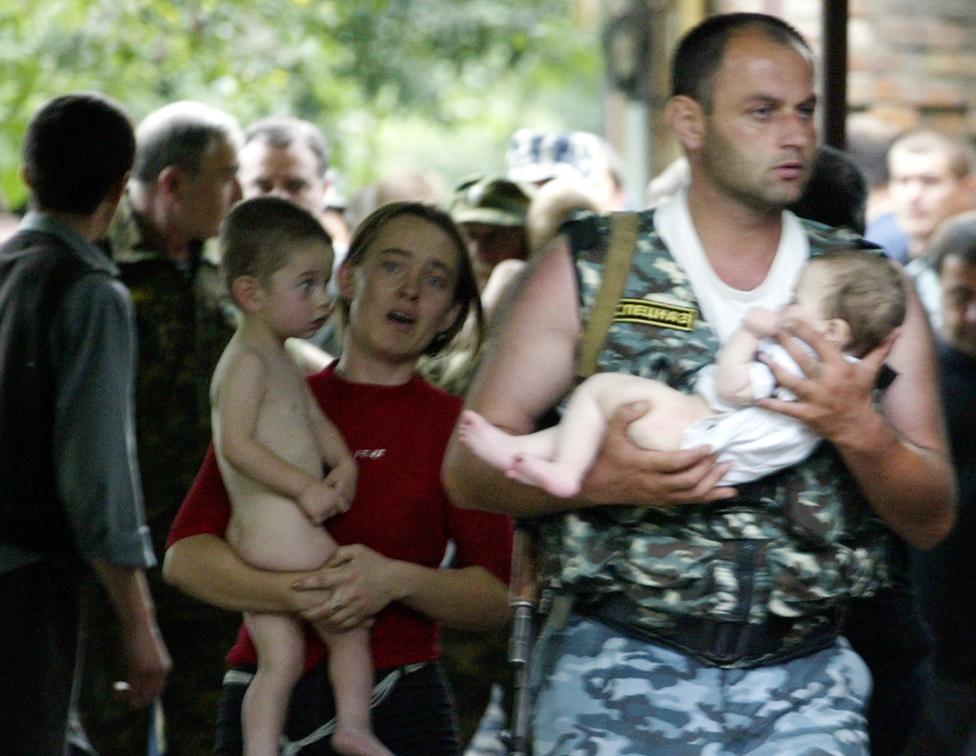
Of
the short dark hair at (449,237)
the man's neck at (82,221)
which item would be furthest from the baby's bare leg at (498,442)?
Answer: the man's neck at (82,221)

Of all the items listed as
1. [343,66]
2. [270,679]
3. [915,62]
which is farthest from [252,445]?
[343,66]

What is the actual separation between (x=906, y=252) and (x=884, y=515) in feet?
17.0

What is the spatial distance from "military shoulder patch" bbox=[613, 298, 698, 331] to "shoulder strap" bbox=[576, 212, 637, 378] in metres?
0.02

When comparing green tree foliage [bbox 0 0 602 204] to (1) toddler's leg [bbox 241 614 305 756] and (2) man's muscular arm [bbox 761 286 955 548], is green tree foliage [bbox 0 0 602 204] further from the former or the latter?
(2) man's muscular arm [bbox 761 286 955 548]

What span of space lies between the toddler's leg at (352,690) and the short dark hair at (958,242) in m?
2.78

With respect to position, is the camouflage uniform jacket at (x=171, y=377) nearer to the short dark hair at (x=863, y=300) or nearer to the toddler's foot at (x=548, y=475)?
the toddler's foot at (x=548, y=475)

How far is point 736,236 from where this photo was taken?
3766mm

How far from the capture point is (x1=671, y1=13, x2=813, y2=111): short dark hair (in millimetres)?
3846

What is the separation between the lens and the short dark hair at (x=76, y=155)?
511 centimetres

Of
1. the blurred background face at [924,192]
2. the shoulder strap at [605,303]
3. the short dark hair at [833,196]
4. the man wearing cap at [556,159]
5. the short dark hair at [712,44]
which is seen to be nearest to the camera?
the shoulder strap at [605,303]

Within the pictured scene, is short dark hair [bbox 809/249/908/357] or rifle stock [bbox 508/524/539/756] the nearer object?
short dark hair [bbox 809/249/908/357]

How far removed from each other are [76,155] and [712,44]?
2.03m

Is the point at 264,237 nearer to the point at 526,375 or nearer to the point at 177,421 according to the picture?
the point at 526,375

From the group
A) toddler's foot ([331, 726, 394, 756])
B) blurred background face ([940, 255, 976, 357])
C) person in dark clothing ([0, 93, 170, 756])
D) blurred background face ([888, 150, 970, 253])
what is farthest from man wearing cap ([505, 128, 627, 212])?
toddler's foot ([331, 726, 394, 756])
